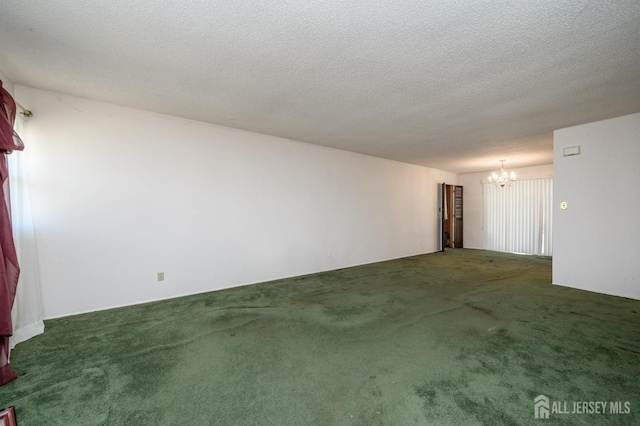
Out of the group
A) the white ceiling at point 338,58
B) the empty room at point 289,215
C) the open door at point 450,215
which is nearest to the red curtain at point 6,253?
the empty room at point 289,215

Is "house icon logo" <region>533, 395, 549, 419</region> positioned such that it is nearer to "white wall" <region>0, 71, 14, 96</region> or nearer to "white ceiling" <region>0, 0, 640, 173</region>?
"white ceiling" <region>0, 0, 640, 173</region>

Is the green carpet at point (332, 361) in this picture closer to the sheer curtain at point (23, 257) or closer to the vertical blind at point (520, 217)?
the sheer curtain at point (23, 257)


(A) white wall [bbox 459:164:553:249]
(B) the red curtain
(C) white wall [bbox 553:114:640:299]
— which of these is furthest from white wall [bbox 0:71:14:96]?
(A) white wall [bbox 459:164:553:249]

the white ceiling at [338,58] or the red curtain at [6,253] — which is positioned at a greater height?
the white ceiling at [338,58]

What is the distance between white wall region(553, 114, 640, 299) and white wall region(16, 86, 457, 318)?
359 cm

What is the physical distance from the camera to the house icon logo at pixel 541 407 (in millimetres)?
1481

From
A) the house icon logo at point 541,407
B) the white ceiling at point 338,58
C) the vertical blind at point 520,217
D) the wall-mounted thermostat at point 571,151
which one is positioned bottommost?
the house icon logo at point 541,407

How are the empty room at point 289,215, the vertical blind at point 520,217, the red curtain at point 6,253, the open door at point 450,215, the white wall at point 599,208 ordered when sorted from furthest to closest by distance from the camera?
the open door at point 450,215, the vertical blind at point 520,217, the white wall at point 599,208, the red curtain at point 6,253, the empty room at point 289,215

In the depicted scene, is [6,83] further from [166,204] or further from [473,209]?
[473,209]

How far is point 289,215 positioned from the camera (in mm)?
4637

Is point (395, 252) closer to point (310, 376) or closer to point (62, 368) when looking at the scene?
point (310, 376)

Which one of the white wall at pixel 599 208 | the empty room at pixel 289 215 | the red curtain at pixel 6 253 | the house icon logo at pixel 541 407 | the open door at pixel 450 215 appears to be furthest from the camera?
the open door at pixel 450 215

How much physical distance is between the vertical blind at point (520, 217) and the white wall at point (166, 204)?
16.7ft

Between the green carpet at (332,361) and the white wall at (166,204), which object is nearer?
the green carpet at (332,361)
